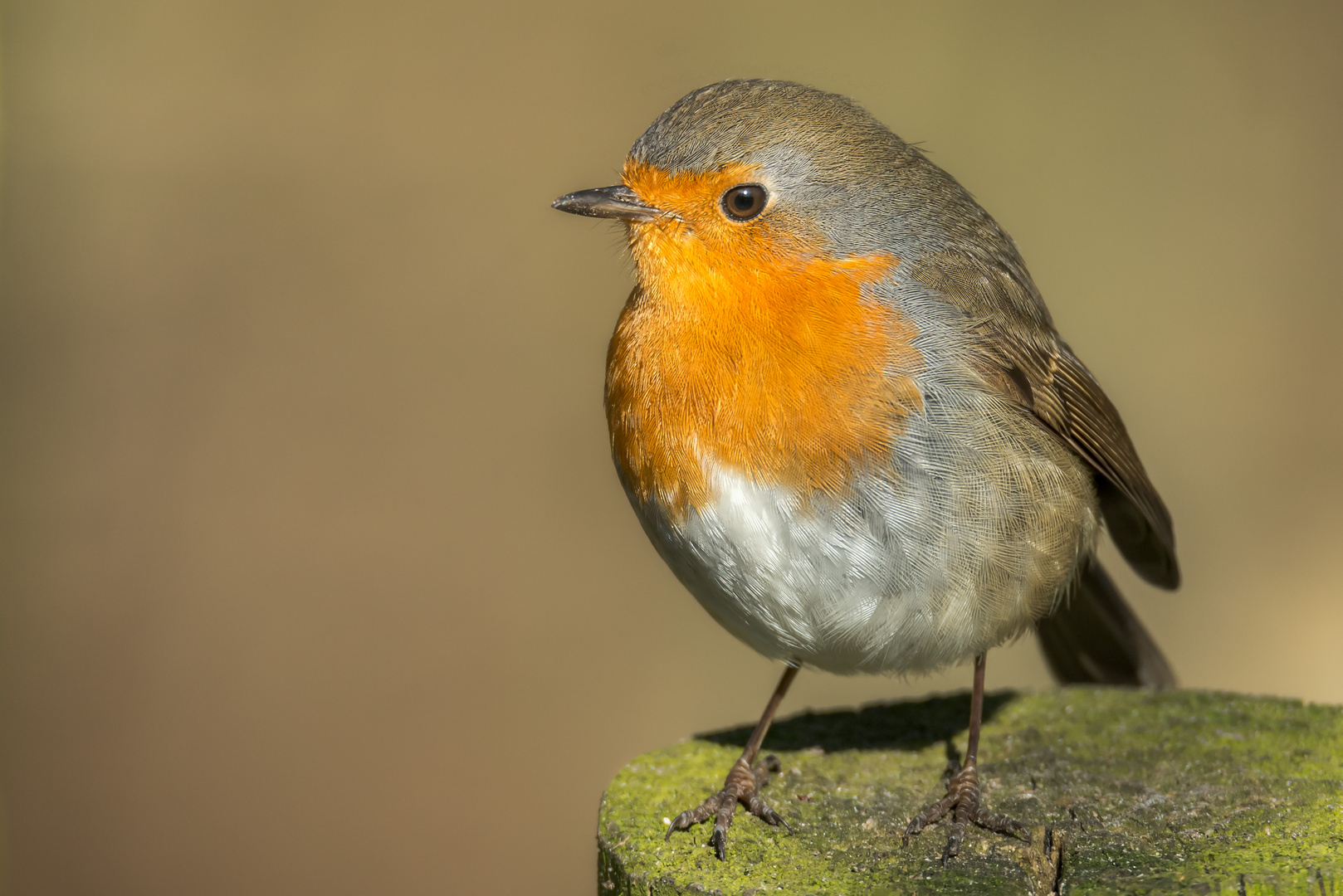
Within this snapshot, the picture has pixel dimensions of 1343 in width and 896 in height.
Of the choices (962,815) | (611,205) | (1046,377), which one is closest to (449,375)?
(611,205)

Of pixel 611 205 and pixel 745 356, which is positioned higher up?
pixel 611 205

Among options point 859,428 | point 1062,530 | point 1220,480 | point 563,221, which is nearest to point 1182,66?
point 1220,480

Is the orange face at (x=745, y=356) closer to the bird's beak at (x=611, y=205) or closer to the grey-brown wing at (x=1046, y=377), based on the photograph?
the bird's beak at (x=611, y=205)

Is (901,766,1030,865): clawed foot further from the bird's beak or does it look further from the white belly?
the bird's beak

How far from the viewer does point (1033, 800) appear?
2768 mm

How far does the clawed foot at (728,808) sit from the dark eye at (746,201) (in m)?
1.21

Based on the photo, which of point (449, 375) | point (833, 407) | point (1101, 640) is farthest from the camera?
point (449, 375)

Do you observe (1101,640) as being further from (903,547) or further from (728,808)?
(728,808)

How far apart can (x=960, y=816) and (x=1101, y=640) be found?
1.28 metres

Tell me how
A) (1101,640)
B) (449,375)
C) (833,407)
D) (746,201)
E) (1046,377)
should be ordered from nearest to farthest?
(833,407) → (746,201) → (1046,377) → (1101,640) → (449,375)

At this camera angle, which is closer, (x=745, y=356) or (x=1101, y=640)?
(x=745, y=356)

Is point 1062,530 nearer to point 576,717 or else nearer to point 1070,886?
point 1070,886

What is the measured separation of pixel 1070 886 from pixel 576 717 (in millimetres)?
3441

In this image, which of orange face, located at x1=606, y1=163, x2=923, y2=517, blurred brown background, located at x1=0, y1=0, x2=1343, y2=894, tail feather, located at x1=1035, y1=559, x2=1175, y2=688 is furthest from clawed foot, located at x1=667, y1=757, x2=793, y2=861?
blurred brown background, located at x1=0, y1=0, x2=1343, y2=894
